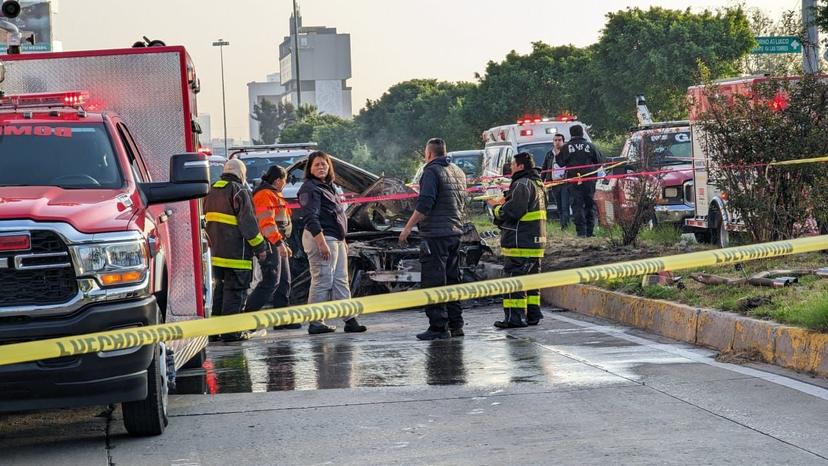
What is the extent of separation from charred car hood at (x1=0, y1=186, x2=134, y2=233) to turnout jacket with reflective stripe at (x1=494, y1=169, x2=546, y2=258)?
5752 mm

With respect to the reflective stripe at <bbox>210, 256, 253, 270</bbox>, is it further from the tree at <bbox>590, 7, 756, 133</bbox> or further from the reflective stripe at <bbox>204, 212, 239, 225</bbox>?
the tree at <bbox>590, 7, 756, 133</bbox>

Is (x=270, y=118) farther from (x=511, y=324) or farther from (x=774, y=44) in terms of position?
(x=511, y=324)

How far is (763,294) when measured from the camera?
11133 mm

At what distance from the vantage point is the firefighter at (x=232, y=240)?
12945 millimetres

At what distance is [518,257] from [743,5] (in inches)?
1312

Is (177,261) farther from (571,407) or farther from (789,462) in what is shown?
(789,462)

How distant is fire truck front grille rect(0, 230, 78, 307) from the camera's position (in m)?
6.95

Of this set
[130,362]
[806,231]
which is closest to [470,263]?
[806,231]

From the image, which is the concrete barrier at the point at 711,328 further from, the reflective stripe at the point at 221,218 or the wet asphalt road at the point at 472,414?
the reflective stripe at the point at 221,218

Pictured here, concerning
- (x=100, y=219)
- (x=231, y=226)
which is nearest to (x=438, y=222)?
(x=231, y=226)

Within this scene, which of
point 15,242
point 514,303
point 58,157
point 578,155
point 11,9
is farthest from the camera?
point 578,155

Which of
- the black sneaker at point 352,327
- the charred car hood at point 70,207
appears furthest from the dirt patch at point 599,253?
the charred car hood at point 70,207

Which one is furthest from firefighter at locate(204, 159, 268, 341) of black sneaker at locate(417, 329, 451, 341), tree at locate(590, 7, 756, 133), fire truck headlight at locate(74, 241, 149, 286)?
tree at locate(590, 7, 756, 133)

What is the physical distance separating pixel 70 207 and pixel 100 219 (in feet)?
0.57
